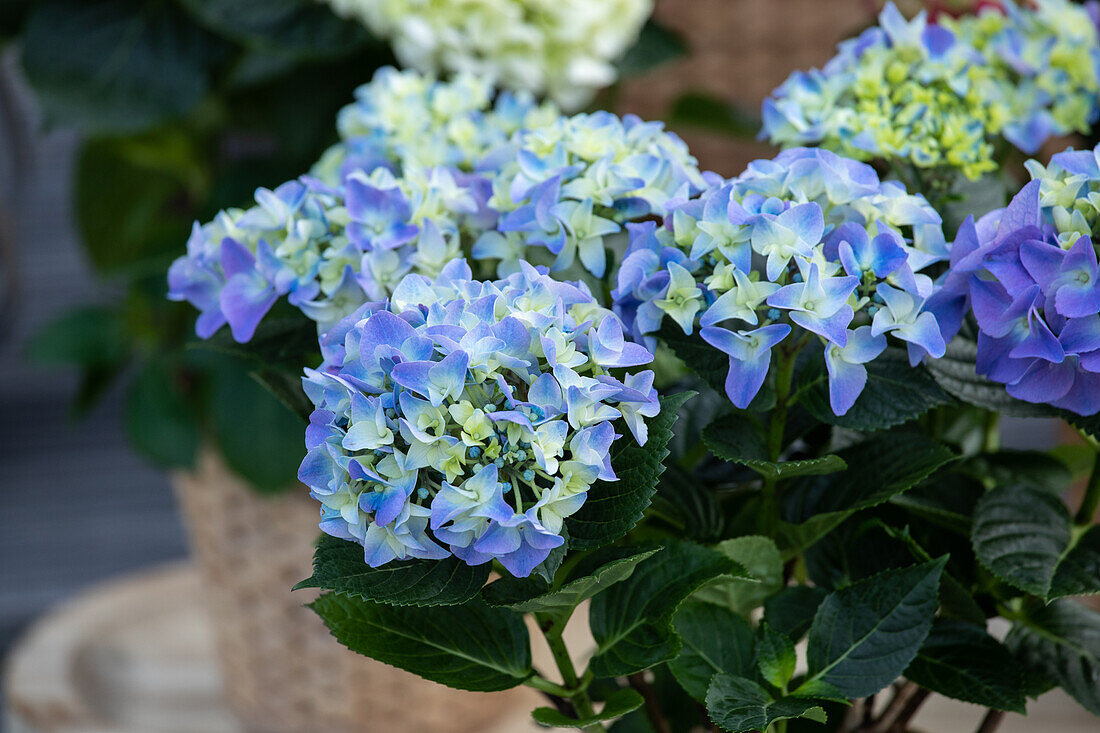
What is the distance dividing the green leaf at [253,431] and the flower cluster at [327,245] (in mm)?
374

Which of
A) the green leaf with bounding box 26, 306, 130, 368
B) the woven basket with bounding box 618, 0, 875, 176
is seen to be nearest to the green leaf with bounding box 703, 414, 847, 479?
the woven basket with bounding box 618, 0, 875, 176

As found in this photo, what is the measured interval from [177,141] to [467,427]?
0.65 m

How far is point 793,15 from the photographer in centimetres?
86

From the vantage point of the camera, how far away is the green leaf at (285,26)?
25.4 inches

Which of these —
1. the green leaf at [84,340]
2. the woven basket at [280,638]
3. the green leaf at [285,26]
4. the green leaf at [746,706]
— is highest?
the green leaf at [746,706]

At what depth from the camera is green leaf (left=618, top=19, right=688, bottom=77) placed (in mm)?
738

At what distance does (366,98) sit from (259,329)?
0.13m

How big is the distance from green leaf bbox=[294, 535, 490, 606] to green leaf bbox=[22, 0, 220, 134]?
1.68 ft

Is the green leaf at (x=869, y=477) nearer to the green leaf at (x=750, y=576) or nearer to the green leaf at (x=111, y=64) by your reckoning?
the green leaf at (x=750, y=576)

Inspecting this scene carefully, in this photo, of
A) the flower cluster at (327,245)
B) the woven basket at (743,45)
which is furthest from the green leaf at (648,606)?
the woven basket at (743,45)

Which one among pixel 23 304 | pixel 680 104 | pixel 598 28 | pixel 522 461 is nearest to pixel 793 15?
pixel 680 104

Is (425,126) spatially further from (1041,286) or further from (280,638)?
(280,638)

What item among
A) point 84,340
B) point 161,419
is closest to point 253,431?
point 161,419

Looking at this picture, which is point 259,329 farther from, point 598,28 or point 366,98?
point 598,28
